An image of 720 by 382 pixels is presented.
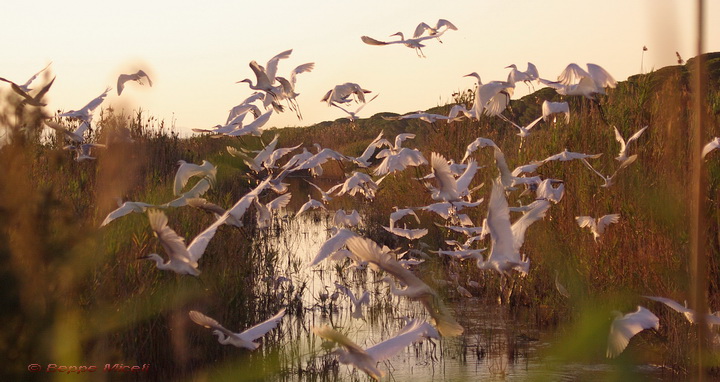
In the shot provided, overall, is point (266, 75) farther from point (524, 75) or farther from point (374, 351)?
point (374, 351)

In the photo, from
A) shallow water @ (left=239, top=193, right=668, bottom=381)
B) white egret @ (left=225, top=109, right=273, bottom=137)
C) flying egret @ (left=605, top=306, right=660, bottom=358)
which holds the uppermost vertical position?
white egret @ (left=225, top=109, right=273, bottom=137)

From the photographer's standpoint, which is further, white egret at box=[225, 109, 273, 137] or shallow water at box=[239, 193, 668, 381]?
white egret at box=[225, 109, 273, 137]

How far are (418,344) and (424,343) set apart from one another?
0.15 metres

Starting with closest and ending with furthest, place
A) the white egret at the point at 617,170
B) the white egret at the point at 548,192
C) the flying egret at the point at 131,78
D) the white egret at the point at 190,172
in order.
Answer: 1. the white egret at the point at 190,172
2. the white egret at the point at 617,170
3. the white egret at the point at 548,192
4. the flying egret at the point at 131,78

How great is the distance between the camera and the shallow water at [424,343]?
4527 millimetres

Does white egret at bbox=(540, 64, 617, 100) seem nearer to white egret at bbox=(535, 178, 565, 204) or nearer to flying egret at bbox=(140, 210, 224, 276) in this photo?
white egret at bbox=(535, 178, 565, 204)

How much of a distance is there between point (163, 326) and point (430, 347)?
1995 mm

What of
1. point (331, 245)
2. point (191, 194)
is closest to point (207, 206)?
point (191, 194)

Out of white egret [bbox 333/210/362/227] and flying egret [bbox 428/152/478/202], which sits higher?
flying egret [bbox 428/152/478/202]

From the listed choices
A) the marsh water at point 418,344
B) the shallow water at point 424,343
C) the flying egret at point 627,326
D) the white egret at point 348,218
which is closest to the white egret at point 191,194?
the marsh water at point 418,344

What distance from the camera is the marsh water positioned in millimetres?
4531

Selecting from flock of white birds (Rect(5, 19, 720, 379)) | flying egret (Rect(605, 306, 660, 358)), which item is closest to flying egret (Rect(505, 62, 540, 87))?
flock of white birds (Rect(5, 19, 720, 379))

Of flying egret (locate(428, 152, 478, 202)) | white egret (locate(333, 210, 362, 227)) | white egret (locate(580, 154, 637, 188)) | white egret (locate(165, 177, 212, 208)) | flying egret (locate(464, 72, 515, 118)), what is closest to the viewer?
white egret (locate(165, 177, 212, 208))

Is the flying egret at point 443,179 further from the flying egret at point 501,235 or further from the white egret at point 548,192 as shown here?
the flying egret at point 501,235
